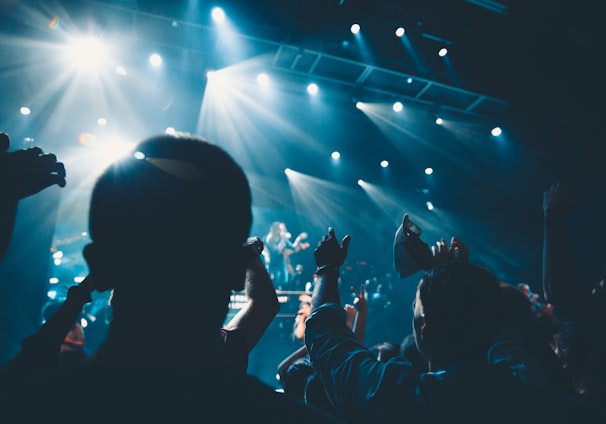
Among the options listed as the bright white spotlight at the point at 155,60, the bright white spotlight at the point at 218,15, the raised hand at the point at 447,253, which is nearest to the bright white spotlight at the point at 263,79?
the bright white spotlight at the point at 218,15

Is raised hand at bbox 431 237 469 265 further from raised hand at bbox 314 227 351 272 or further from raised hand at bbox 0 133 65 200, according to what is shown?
raised hand at bbox 0 133 65 200

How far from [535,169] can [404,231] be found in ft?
28.5

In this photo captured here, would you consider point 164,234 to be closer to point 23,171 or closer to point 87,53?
point 23,171

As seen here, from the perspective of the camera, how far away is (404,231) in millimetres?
1804

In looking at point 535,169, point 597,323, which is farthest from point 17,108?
point 535,169

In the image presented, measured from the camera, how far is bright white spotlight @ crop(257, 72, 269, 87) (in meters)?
6.83

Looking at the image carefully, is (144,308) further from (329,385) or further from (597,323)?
(597,323)

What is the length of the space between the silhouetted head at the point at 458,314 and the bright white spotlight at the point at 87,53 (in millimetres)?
6658

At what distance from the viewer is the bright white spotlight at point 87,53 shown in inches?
220

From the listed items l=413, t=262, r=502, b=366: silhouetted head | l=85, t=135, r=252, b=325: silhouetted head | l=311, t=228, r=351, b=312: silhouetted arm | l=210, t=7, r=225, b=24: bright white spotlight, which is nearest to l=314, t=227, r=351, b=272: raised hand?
l=311, t=228, r=351, b=312: silhouetted arm

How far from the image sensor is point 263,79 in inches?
275

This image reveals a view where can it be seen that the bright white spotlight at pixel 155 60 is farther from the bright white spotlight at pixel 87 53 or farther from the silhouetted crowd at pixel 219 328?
the silhouetted crowd at pixel 219 328

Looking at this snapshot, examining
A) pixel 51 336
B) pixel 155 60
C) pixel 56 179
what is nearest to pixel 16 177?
pixel 56 179

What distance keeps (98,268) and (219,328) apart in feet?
0.92
